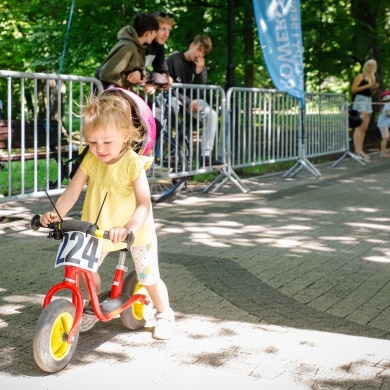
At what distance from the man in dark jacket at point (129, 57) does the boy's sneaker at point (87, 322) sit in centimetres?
482

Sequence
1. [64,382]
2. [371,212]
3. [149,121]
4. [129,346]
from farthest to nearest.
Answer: [371,212] → [149,121] → [129,346] → [64,382]

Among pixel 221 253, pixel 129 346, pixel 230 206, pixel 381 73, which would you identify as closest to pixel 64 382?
pixel 129 346

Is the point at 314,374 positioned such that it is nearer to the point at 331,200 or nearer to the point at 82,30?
the point at 331,200

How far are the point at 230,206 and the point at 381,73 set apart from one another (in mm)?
13188

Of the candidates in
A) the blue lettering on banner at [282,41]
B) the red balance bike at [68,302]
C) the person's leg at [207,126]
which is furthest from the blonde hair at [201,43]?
the red balance bike at [68,302]

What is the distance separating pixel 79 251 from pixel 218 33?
1277 centimetres

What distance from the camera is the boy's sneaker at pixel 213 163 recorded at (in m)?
11.0

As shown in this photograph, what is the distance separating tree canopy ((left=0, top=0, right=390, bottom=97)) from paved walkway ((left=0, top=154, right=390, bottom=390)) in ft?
22.0

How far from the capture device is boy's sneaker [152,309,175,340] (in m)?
4.55

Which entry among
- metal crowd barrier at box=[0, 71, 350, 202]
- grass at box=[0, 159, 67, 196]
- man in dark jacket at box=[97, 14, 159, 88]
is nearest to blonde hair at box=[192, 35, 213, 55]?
metal crowd barrier at box=[0, 71, 350, 202]

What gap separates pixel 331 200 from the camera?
34.8 ft

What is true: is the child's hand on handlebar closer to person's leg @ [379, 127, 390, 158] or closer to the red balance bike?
the red balance bike

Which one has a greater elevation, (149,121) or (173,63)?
(173,63)

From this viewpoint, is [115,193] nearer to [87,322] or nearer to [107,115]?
[107,115]
